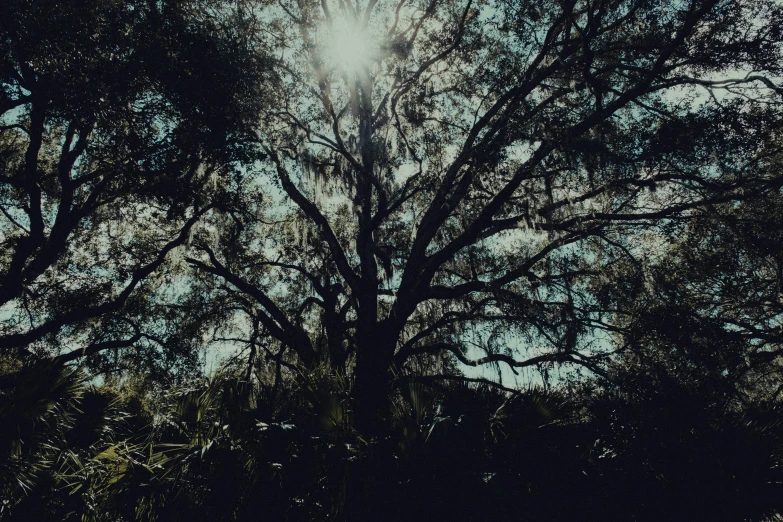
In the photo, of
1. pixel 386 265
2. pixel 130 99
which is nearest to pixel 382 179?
pixel 386 265

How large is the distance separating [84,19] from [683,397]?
8281 millimetres

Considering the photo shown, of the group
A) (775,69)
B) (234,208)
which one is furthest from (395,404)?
(775,69)

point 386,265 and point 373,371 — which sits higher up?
point 386,265

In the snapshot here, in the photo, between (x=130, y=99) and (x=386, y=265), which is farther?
(x=386, y=265)

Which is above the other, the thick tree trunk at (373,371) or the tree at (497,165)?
the tree at (497,165)

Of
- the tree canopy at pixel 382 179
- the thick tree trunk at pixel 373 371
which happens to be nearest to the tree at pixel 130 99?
the tree canopy at pixel 382 179

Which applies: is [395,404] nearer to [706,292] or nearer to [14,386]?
[14,386]

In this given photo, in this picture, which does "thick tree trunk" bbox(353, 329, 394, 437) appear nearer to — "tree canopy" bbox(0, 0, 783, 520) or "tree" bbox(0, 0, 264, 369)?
"tree canopy" bbox(0, 0, 783, 520)

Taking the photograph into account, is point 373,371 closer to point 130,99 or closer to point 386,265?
point 386,265

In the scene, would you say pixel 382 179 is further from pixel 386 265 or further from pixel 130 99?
pixel 130 99

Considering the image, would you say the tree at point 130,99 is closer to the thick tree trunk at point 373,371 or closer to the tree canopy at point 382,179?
the tree canopy at point 382,179

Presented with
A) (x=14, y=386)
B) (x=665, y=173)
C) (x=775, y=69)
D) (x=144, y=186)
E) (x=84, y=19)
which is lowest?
(x=14, y=386)

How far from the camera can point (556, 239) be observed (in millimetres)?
10203

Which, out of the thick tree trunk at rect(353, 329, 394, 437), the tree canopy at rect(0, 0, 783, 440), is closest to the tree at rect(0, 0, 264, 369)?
the tree canopy at rect(0, 0, 783, 440)
